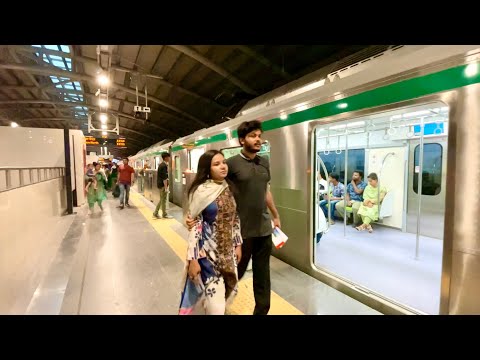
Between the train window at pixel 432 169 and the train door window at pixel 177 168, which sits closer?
the train window at pixel 432 169

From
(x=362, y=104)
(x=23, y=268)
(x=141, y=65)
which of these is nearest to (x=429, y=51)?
(x=362, y=104)

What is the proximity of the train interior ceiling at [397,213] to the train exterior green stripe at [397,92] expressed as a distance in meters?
0.27

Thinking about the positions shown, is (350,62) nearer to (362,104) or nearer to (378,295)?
(362,104)

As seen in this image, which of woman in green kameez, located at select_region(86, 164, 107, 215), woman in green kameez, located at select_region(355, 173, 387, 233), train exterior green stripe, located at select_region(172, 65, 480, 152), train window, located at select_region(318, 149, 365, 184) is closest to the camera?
train exterior green stripe, located at select_region(172, 65, 480, 152)

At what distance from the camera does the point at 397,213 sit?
207 inches

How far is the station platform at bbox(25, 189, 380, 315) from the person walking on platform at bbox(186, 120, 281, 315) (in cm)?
58

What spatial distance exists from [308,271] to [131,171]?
6.63 meters

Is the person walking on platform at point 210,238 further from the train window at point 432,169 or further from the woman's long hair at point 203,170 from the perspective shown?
the train window at point 432,169

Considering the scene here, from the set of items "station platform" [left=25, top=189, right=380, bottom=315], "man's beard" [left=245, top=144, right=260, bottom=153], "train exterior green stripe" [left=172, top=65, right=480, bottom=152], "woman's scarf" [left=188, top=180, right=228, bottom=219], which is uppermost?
"train exterior green stripe" [left=172, top=65, right=480, bottom=152]

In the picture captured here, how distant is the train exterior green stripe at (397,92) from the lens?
1.77 metres

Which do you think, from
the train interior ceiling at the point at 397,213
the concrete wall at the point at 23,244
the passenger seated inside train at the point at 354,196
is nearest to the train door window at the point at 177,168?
the concrete wall at the point at 23,244

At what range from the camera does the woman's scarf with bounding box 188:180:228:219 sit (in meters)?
1.66

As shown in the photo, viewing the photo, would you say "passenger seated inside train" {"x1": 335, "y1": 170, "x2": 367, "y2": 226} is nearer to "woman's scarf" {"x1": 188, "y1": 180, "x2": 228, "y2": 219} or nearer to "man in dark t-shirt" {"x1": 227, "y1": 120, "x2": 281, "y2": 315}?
"man in dark t-shirt" {"x1": 227, "y1": 120, "x2": 281, "y2": 315}

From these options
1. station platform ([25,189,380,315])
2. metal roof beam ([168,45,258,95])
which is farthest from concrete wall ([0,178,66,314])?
metal roof beam ([168,45,258,95])
